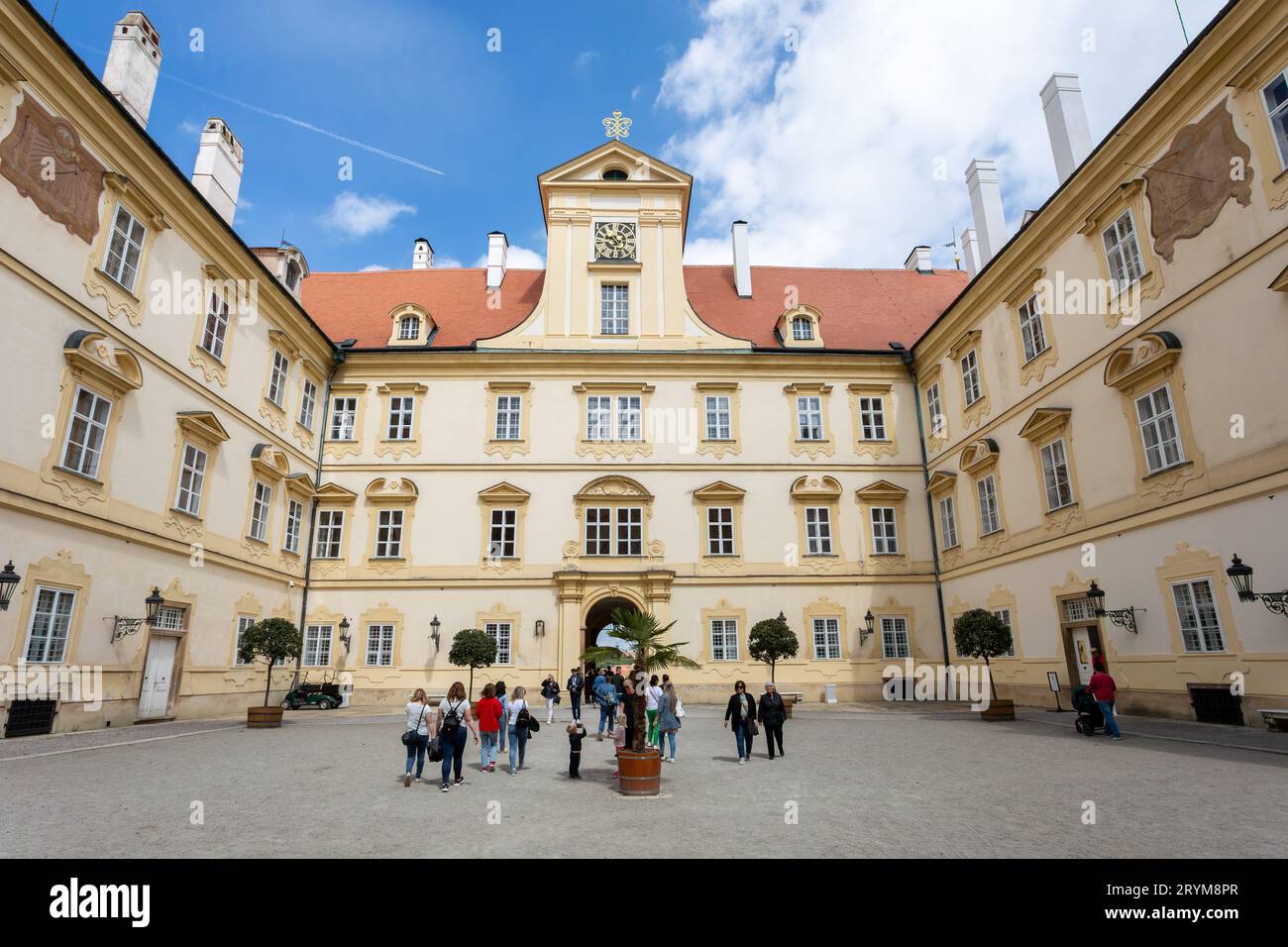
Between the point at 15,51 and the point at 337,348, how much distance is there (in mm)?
13937

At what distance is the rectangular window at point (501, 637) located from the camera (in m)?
24.6

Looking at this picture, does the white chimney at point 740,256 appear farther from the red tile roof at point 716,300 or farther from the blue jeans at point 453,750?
the blue jeans at point 453,750

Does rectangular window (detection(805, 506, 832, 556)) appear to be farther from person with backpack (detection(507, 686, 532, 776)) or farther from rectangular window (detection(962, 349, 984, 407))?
person with backpack (detection(507, 686, 532, 776))

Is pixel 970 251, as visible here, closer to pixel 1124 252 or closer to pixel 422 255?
pixel 1124 252

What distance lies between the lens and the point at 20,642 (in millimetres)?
13203

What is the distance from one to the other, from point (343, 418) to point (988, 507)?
23033 mm

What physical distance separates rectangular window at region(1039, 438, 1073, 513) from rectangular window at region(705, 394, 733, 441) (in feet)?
35.5

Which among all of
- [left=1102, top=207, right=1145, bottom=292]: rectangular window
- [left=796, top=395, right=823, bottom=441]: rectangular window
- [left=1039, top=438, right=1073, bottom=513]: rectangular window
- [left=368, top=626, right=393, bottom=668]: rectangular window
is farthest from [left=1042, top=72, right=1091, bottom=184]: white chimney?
[left=368, top=626, right=393, bottom=668]: rectangular window

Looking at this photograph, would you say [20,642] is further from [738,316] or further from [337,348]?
[738,316]

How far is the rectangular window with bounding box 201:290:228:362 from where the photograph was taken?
19.6 metres

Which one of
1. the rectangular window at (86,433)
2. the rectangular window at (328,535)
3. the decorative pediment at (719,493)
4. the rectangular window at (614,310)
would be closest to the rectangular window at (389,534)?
the rectangular window at (328,535)

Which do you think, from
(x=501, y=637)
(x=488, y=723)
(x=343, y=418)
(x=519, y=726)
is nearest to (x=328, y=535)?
(x=343, y=418)

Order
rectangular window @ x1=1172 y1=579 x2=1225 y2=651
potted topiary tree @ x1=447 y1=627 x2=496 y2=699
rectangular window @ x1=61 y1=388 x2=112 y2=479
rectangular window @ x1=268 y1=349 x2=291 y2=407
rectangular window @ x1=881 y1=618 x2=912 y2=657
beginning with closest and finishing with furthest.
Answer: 1. rectangular window @ x1=1172 y1=579 x2=1225 y2=651
2. rectangular window @ x1=61 y1=388 x2=112 y2=479
3. potted topiary tree @ x1=447 y1=627 x2=496 y2=699
4. rectangular window @ x1=268 y1=349 x2=291 y2=407
5. rectangular window @ x1=881 y1=618 x2=912 y2=657

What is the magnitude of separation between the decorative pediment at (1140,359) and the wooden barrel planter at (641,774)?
44.5 ft
